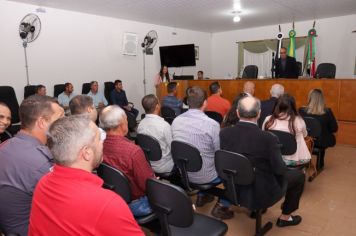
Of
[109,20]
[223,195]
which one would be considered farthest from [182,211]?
[109,20]

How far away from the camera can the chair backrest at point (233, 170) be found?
1.94m

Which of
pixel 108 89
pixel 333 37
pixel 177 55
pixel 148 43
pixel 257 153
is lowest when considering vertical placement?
pixel 257 153

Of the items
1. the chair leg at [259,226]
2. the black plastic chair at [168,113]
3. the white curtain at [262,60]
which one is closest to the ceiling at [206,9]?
the white curtain at [262,60]

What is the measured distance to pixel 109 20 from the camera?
720cm

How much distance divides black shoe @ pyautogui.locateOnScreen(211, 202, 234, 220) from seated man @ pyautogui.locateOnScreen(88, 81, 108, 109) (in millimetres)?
4314

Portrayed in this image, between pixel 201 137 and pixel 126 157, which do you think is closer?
pixel 126 157

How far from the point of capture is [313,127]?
132 inches

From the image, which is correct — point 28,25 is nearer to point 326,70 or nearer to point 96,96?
point 96,96

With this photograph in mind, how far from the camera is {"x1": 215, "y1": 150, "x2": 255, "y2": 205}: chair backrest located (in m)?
1.94

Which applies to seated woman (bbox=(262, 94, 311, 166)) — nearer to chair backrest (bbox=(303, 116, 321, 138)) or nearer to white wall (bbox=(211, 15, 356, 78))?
chair backrest (bbox=(303, 116, 321, 138))

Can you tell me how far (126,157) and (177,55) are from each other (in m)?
6.66

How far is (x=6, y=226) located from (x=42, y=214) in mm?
619

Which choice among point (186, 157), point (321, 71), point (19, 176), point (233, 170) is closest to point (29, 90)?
point (186, 157)

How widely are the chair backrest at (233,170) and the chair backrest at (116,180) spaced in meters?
0.73
